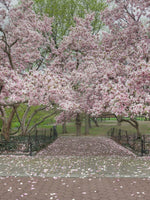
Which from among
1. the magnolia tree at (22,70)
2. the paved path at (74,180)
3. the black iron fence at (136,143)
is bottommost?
the paved path at (74,180)

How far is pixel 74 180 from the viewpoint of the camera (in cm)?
827

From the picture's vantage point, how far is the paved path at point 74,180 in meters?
6.84

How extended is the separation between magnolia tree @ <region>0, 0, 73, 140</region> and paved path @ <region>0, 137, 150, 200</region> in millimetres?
3361

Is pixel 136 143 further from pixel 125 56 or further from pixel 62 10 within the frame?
pixel 62 10

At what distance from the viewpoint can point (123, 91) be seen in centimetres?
988

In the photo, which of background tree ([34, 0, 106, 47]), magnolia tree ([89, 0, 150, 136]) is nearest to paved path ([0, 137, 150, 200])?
magnolia tree ([89, 0, 150, 136])

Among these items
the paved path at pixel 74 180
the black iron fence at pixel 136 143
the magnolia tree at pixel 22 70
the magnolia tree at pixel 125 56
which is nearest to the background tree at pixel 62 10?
the magnolia tree at pixel 22 70

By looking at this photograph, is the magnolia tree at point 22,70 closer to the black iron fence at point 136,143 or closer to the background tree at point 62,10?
the black iron fence at point 136,143

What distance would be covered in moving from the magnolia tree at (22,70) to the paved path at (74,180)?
3.36 m

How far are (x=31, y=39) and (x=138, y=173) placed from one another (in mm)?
11875

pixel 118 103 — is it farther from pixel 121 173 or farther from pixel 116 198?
pixel 116 198

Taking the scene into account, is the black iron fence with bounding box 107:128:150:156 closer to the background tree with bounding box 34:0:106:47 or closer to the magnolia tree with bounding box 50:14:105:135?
the magnolia tree with bounding box 50:14:105:135

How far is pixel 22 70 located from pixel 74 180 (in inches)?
519

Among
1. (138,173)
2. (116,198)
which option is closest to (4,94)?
(138,173)
